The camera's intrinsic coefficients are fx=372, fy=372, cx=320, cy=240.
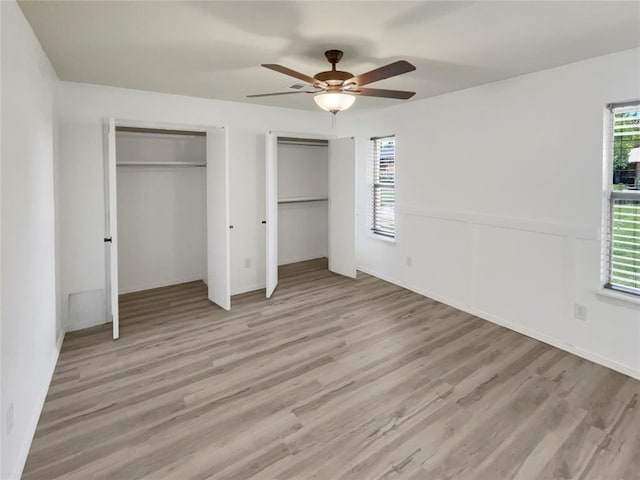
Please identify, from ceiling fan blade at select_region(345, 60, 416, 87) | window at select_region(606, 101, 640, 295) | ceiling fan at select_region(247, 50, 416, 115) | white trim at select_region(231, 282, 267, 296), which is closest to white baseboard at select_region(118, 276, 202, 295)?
white trim at select_region(231, 282, 267, 296)

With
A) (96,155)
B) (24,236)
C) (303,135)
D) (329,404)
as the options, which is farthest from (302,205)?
(24,236)

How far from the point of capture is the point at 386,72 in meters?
2.23

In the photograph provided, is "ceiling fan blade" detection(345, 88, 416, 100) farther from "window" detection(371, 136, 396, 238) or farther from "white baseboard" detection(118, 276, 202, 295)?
"white baseboard" detection(118, 276, 202, 295)

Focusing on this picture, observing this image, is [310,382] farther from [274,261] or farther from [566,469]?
[274,261]

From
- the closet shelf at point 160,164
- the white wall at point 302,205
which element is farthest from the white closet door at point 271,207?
the white wall at point 302,205

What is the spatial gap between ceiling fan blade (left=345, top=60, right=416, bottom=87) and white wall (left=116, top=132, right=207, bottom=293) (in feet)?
9.78

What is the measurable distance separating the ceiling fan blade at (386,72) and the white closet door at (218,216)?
191 cm

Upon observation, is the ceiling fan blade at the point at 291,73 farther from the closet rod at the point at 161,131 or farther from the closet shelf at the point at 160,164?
the closet shelf at the point at 160,164

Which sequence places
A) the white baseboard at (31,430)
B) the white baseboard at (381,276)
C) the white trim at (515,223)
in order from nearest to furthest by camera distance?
the white baseboard at (31,430) → the white trim at (515,223) → the white baseboard at (381,276)

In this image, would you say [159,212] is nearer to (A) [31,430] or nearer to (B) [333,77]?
(A) [31,430]

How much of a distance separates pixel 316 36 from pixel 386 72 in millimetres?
614

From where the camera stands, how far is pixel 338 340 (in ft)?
11.5

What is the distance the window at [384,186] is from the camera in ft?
17.1

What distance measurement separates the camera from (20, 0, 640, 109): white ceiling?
211 centimetres
